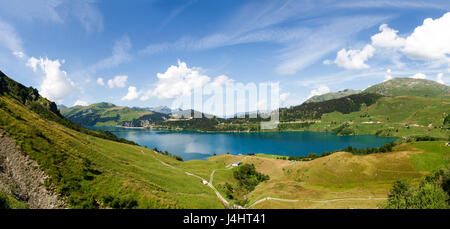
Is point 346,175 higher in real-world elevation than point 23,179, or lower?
lower

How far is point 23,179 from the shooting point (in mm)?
25094

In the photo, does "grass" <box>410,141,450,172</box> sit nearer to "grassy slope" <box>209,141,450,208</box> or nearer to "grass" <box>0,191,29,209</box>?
"grassy slope" <box>209,141,450,208</box>

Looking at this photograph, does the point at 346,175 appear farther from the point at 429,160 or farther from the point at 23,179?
the point at 23,179

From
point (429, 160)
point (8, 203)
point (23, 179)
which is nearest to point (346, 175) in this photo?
point (429, 160)

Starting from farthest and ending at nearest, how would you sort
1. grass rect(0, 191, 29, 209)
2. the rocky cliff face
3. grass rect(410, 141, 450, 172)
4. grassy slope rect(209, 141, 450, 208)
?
grass rect(410, 141, 450, 172)
grassy slope rect(209, 141, 450, 208)
the rocky cliff face
grass rect(0, 191, 29, 209)

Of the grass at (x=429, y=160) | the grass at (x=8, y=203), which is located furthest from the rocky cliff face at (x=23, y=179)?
the grass at (x=429, y=160)

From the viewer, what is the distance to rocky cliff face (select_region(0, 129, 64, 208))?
23.6m

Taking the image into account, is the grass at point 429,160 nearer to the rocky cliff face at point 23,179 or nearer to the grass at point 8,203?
the rocky cliff face at point 23,179

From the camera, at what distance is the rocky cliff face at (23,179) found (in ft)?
77.4

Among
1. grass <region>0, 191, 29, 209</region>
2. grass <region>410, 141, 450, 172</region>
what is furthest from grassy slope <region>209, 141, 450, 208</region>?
grass <region>0, 191, 29, 209</region>

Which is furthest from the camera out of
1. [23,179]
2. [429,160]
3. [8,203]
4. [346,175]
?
[429,160]
